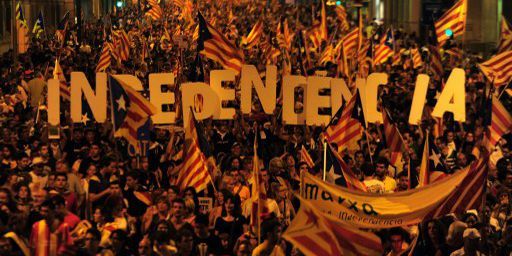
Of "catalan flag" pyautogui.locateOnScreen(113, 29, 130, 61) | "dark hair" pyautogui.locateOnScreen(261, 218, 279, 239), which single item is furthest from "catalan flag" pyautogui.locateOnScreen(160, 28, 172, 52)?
"dark hair" pyautogui.locateOnScreen(261, 218, 279, 239)

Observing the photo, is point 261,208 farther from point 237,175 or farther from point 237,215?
point 237,175

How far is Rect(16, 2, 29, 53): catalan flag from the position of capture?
116 feet

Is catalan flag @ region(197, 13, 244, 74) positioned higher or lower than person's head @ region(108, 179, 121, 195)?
higher

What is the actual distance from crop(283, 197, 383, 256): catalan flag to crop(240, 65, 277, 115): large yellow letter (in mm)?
8673

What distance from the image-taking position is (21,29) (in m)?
36.8

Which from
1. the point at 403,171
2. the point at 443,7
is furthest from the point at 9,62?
the point at 443,7

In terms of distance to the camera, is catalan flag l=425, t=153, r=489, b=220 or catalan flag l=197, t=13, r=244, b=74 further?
catalan flag l=197, t=13, r=244, b=74

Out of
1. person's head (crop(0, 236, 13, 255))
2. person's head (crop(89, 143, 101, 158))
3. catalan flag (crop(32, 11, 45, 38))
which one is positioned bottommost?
person's head (crop(0, 236, 13, 255))

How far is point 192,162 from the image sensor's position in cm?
1683

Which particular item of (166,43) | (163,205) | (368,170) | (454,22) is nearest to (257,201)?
(163,205)

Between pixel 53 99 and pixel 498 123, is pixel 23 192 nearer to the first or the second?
pixel 53 99

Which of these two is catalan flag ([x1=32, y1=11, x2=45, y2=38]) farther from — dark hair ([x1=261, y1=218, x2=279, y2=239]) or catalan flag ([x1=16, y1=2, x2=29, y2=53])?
dark hair ([x1=261, y1=218, x2=279, y2=239])

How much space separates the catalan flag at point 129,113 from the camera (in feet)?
59.9

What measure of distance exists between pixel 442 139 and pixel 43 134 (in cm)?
524
